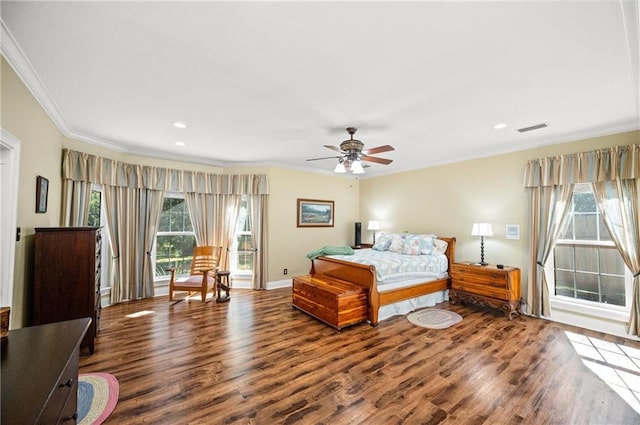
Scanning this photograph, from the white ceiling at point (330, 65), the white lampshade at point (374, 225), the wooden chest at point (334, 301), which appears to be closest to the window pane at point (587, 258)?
the white ceiling at point (330, 65)

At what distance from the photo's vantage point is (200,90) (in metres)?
2.47

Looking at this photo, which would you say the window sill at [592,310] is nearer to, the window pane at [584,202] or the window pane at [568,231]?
the window pane at [568,231]

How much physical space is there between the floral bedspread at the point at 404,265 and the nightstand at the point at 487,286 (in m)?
0.26

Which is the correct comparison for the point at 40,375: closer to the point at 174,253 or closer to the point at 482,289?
the point at 174,253

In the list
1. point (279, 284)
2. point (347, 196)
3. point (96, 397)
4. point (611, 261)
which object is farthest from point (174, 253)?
point (611, 261)

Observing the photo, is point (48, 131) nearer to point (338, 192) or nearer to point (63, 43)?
point (63, 43)

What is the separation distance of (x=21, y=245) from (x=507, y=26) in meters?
4.29

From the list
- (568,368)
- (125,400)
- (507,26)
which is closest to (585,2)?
(507,26)

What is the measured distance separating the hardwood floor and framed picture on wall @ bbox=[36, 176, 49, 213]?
5.29ft

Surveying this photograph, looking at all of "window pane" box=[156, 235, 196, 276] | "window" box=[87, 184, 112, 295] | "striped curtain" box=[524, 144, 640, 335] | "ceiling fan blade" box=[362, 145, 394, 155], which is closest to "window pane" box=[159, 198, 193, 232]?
"window pane" box=[156, 235, 196, 276]

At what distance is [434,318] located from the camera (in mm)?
3807

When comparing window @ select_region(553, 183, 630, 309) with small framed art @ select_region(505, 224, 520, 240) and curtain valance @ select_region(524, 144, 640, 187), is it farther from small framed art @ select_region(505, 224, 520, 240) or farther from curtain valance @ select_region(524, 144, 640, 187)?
small framed art @ select_region(505, 224, 520, 240)

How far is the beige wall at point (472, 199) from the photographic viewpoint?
13.4ft

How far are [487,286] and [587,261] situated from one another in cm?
132
